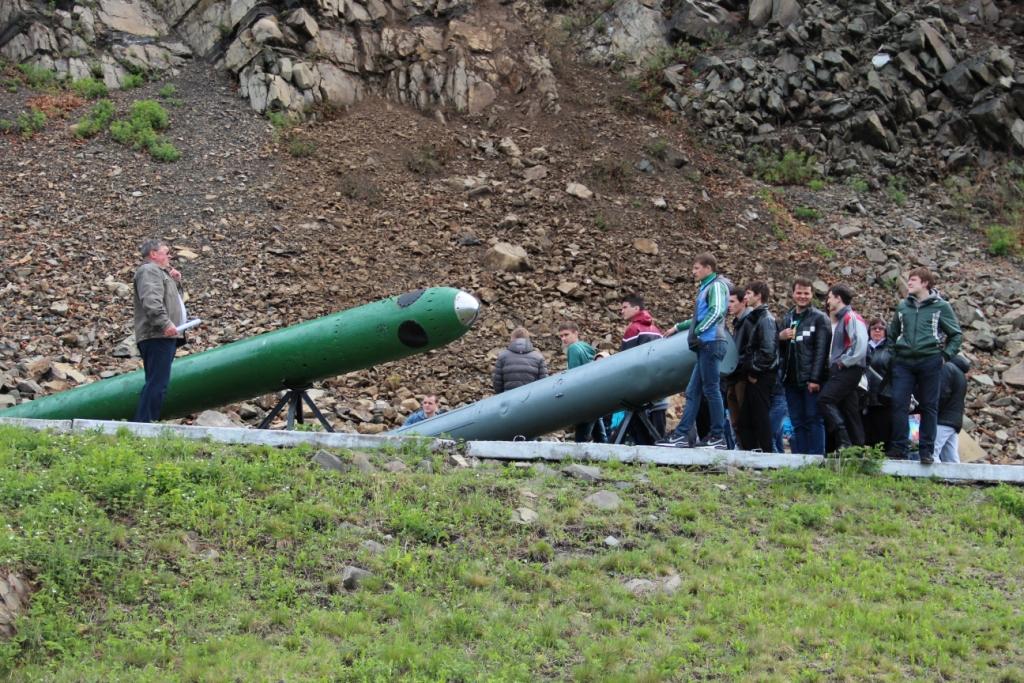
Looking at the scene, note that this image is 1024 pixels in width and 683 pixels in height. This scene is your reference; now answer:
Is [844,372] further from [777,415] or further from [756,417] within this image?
[777,415]

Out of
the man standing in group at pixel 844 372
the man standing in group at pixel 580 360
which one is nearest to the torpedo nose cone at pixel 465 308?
the man standing in group at pixel 580 360

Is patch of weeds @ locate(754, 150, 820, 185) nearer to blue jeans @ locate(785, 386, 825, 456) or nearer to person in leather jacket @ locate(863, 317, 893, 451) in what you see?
person in leather jacket @ locate(863, 317, 893, 451)

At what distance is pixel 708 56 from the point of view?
29.7 m

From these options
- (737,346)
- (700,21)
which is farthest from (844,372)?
(700,21)

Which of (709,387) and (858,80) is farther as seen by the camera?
(858,80)

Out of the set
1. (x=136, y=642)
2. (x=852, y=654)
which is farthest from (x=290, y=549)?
(x=852, y=654)

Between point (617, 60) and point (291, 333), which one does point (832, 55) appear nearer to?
point (617, 60)

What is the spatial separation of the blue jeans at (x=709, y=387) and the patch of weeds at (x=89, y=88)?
20.1 meters

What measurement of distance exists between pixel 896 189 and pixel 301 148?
44.2 feet

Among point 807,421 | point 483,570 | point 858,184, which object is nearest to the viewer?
point 483,570

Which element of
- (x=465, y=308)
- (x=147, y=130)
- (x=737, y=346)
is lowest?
(x=737, y=346)

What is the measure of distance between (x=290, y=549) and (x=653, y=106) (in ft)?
71.8

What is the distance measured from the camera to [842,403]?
10.9m

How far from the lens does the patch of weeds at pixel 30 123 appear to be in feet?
83.2
